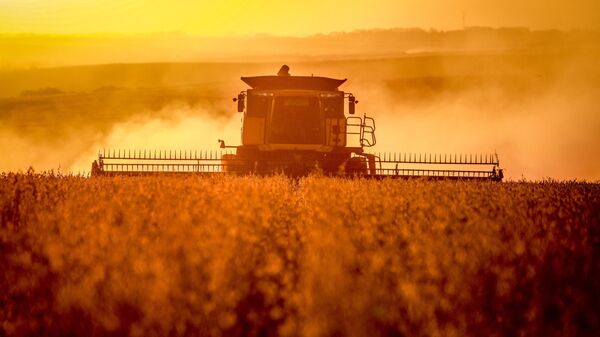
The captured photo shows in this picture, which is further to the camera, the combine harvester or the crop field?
the combine harvester

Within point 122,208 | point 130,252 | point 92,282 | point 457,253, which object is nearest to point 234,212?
point 122,208

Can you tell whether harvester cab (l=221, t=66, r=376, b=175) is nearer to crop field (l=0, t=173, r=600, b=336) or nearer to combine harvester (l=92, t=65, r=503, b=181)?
combine harvester (l=92, t=65, r=503, b=181)

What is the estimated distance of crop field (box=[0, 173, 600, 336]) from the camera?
4781mm

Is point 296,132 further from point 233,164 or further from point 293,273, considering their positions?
point 293,273

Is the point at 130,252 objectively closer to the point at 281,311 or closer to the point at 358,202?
the point at 281,311

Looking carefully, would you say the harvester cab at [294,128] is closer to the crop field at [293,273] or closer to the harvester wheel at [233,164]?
the harvester wheel at [233,164]

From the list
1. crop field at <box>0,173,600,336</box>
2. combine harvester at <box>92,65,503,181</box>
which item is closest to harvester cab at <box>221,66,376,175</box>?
combine harvester at <box>92,65,503,181</box>

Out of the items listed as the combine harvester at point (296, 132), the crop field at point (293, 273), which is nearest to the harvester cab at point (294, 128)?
the combine harvester at point (296, 132)

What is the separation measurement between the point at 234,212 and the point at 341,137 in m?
13.2

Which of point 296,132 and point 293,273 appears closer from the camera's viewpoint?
point 293,273

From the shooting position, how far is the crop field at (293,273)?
4.78m

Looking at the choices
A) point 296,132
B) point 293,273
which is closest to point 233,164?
point 296,132

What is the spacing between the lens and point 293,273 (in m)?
5.81

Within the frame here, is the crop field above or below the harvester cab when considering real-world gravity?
below
